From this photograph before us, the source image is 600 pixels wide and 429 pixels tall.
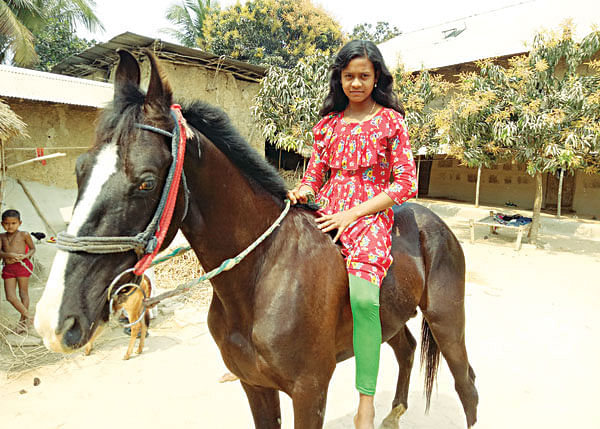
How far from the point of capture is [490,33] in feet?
52.3

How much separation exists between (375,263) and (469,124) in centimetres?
912

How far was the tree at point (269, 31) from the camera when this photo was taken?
2019 centimetres

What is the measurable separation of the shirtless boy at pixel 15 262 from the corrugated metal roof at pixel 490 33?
11877mm

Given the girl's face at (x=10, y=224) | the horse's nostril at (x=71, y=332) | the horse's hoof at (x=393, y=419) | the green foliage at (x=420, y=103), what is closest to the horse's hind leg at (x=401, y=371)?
the horse's hoof at (x=393, y=419)

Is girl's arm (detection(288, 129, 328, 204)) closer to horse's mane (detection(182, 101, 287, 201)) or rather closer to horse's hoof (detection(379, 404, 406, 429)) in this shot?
horse's mane (detection(182, 101, 287, 201))

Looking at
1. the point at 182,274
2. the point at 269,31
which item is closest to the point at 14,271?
the point at 182,274

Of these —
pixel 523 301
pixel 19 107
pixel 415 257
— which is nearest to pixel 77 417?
pixel 415 257

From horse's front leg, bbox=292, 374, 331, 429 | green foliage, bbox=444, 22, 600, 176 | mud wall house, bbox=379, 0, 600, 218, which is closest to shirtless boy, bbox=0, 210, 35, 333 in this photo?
horse's front leg, bbox=292, 374, 331, 429

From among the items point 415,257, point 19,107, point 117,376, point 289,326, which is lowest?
point 117,376

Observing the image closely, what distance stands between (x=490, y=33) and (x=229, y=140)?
1864 centimetres

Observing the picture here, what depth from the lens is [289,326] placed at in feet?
5.16

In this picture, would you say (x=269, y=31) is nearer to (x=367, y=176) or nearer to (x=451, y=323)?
(x=367, y=176)

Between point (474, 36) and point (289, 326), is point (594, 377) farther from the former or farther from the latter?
point (474, 36)

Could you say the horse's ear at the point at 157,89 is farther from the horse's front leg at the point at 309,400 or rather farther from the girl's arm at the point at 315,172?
the horse's front leg at the point at 309,400
